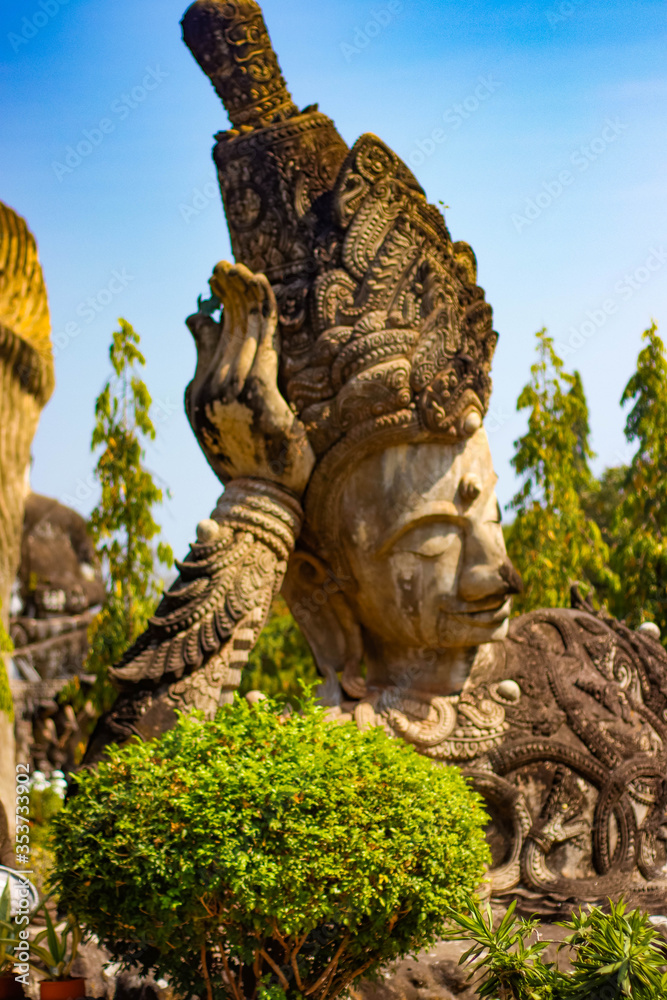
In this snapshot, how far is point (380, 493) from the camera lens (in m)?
5.08

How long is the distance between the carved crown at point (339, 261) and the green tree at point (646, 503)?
4.18m

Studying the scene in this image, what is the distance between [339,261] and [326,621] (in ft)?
6.31

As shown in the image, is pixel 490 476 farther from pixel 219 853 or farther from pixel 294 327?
pixel 219 853

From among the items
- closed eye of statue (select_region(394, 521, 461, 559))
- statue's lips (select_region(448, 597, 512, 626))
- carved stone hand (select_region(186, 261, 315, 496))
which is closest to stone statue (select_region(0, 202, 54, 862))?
carved stone hand (select_region(186, 261, 315, 496))

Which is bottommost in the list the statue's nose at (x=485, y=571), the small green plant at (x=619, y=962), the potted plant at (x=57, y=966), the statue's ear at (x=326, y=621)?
the potted plant at (x=57, y=966)

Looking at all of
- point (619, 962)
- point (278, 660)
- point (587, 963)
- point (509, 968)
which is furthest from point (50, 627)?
point (619, 962)

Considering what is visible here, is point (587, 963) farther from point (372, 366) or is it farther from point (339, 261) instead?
point (339, 261)

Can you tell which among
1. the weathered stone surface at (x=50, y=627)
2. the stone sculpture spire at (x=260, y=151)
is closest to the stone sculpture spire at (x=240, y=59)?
the stone sculpture spire at (x=260, y=151)

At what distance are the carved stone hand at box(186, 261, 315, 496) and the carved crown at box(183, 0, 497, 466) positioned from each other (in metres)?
0.16

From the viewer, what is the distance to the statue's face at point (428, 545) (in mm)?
5039

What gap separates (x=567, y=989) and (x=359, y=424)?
2745 millimetres

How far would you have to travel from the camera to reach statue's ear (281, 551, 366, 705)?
5410mm

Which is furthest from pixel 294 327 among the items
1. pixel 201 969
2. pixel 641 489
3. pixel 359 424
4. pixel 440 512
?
pixel 641 489

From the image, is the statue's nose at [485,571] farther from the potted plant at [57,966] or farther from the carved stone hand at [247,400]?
the potted plant at [57,966]
